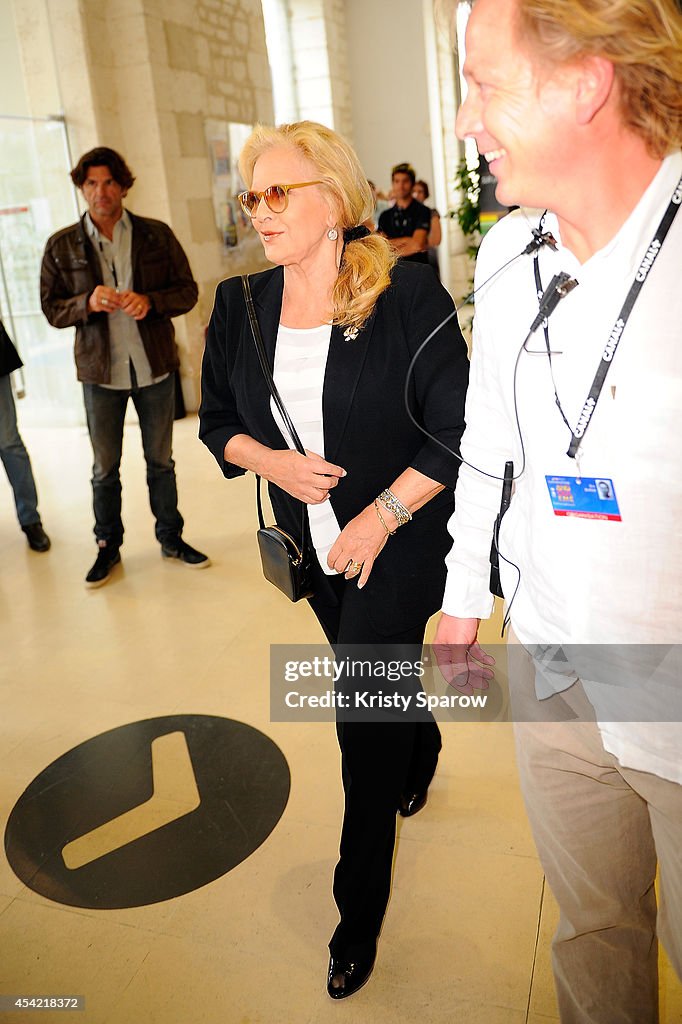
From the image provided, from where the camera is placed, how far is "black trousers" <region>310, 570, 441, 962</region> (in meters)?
1.87

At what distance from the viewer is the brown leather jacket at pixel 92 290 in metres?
4.17

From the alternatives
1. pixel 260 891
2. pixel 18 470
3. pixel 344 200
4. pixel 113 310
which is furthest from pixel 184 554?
pixel 344 200

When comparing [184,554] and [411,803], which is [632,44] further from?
[184,554]

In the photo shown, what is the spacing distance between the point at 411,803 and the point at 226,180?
7457mm

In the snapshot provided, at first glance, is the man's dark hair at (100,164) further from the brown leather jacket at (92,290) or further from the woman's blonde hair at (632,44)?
the woman's blonde hair at (632,44)

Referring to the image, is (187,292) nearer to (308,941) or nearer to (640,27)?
(308,941)

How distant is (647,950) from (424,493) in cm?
94

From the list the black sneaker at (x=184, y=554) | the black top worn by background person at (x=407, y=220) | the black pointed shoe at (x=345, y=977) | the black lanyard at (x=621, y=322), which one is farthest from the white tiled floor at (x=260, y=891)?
the black top worn by background person at (x=407, y=220)

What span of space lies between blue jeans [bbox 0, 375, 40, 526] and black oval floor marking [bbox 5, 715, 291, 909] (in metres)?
2.22

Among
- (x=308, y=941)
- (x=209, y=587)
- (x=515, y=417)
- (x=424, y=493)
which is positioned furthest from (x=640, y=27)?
(x=209, y=587)

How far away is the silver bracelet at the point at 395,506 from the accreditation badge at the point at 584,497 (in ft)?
2.24

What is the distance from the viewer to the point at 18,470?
4.81 metres

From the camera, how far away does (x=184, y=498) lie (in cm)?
559

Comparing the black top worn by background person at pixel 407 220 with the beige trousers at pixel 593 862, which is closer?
the beige trousers at pixel 593 862
